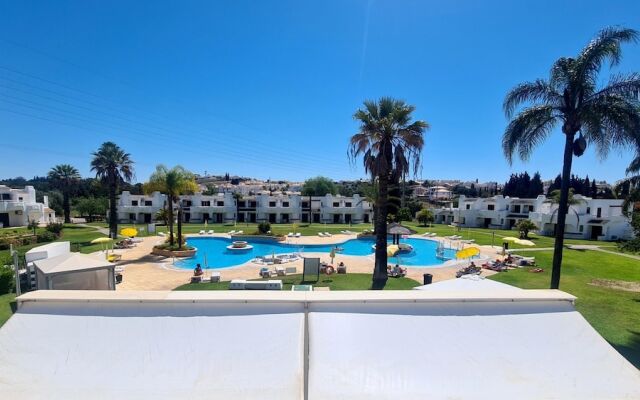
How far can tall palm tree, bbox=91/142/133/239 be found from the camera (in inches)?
1300

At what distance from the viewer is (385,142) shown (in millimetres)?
15719

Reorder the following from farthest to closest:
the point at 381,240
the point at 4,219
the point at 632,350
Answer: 1. the point at 4,219
2. the point at 381,240
3. the point at 632,350

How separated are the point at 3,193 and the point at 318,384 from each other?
2561 inches

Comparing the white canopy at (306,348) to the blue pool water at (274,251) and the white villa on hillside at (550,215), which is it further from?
the white villa on hillside at (550,215)

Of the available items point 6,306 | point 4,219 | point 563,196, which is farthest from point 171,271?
point 4,219

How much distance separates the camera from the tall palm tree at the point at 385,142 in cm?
1556

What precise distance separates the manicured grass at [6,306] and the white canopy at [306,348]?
271 inches

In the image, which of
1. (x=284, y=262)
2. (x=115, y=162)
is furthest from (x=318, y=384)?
(x=115, y=162)

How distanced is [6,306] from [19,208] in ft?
159

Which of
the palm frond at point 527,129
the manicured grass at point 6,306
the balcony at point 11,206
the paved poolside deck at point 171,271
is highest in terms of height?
the palm frond at point 527,129

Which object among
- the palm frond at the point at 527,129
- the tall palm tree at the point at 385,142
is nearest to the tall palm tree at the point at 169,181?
the tall palm tree at the point at 385,142

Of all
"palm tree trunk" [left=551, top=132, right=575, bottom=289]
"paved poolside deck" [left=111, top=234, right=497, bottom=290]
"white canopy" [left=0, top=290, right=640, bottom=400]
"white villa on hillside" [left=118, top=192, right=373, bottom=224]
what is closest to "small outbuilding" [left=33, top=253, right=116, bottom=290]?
"paved poolside deck" [left=111, top=234, right=497, bottom=290]

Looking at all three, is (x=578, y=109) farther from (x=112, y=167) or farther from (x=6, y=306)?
(x=112, y=167)

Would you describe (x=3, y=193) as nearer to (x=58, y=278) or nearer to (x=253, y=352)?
(x=58, y=278)
